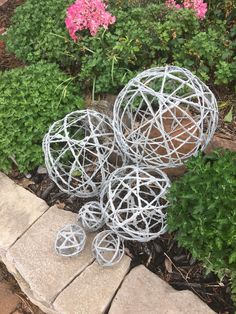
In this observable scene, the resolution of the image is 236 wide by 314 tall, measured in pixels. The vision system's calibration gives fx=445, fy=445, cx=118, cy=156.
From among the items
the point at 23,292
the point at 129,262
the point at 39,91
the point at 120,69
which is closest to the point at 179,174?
the point at 129,262

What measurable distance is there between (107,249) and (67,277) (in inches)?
11.5

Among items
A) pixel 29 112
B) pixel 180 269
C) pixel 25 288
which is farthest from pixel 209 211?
pixel 29 112

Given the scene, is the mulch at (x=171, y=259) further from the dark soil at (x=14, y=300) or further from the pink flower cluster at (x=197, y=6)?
the pink flower cluster at (x=197, y=6)

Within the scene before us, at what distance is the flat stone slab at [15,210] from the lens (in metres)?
2.50

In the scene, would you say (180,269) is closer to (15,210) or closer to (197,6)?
(15,210)

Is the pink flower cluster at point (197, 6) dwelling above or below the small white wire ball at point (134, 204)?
above

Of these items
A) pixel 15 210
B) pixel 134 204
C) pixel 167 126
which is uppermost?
pixel 167 126

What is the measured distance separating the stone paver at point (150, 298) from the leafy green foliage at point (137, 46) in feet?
3.74

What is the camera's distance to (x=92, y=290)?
221cm

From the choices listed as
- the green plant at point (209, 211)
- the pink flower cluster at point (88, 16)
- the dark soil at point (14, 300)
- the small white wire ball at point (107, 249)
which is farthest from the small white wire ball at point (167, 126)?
the dark soil at point (14, 300)

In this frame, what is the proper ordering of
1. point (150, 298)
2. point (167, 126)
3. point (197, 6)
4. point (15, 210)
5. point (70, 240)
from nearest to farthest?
point (150, 298) → point (70, 240) → point (167, 126) → point (15, 210) → point (197, 6)

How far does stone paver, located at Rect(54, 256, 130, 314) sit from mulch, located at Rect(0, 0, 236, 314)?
0.14 meters

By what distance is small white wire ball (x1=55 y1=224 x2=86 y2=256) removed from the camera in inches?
88.7

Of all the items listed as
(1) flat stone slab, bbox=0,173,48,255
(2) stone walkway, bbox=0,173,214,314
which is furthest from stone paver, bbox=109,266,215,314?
(1) flat stone slab, bbox=0,173,48,255
